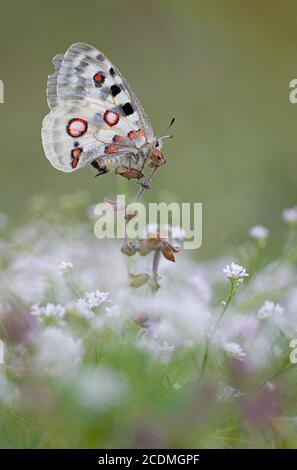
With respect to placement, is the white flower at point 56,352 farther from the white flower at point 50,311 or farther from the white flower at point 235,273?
the white flower at point 235,273

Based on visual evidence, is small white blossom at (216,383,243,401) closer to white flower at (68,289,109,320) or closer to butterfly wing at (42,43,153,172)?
white flower at (68,289,109,320)

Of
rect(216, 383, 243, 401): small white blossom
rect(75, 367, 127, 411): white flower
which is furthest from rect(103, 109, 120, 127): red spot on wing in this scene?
rect(75, 367, 127, 411): white flower

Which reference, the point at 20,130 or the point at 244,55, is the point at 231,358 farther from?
the point at 244,55

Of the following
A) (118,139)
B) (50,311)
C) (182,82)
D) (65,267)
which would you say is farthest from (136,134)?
(182,82)

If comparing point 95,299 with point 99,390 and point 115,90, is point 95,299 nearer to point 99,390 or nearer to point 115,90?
point 99,390

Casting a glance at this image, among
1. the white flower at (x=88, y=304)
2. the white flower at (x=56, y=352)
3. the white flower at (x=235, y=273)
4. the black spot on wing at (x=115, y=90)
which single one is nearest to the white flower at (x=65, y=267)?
the white flower at (x=88, y=304)

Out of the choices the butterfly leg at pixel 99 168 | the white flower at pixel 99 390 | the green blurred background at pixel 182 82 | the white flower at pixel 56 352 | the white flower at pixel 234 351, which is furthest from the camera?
the green blurred background at pixel 182 82
